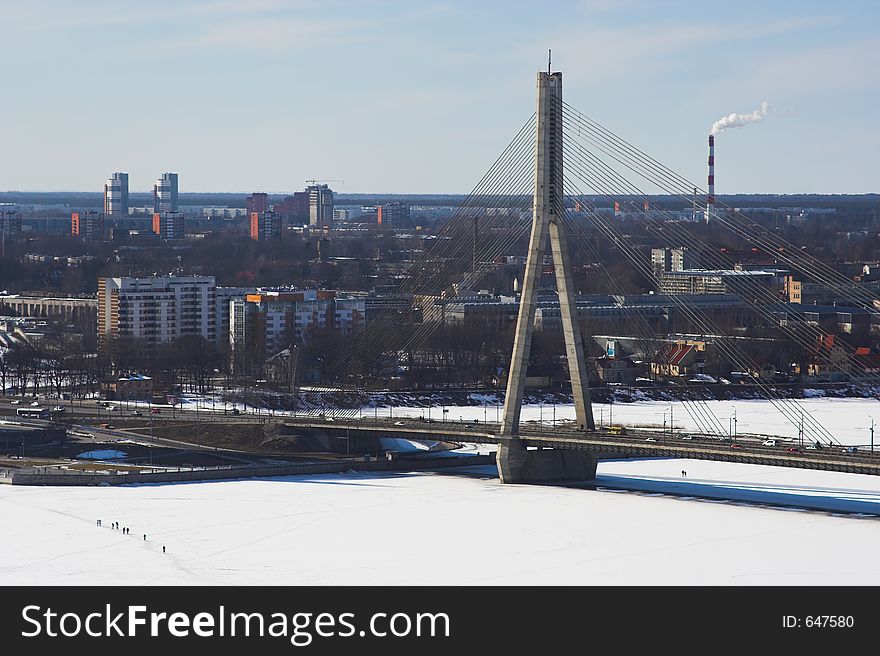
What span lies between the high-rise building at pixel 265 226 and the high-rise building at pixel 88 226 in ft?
29.2

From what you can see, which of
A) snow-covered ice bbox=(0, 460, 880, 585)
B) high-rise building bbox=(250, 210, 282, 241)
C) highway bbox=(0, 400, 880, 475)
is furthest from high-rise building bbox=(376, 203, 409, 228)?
snow-covered ice bbox=(0, 460, 880, 585)

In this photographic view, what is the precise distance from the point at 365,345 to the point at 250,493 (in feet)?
38.4

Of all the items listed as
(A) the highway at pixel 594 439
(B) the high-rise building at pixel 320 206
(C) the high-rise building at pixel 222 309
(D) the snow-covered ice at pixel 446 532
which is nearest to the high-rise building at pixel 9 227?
(B) the high-rise building at pixel 320 206

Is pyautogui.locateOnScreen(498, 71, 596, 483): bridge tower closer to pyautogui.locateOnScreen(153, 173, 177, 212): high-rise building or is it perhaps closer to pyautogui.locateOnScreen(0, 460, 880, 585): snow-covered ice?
pyautogui.locateOnScreen(0, 460, 880, 585): snow-covered ice

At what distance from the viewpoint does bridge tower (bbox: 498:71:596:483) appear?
28.9 m

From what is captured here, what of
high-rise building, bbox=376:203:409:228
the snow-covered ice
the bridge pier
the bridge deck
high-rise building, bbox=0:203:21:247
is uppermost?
high-rise building, bbox=376:203:409:228

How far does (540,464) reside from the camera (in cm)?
2958

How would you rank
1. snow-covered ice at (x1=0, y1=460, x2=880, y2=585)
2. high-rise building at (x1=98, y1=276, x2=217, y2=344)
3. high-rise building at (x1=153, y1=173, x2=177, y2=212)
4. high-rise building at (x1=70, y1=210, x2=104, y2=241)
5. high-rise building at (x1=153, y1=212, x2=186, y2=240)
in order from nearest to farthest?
snow-covered ice at (x1=0, y1=460, x2=880, y2=585) → high-rise building at (x1=98, y1=276, x2=217, y2=344) → high-rise building at (x1=70, y1=210, x2=104, y2=241) → high-rise building at (x1=153, y1=212, x2=186, y2=240) → high-rise building at (x1=153, y1=173, x2=177, y2=212)

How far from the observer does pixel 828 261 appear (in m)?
68.8

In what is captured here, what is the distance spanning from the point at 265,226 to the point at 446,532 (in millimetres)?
90309

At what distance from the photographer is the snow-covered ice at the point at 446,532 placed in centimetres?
2053

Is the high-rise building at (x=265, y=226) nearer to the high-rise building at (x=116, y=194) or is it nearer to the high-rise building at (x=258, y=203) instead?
the high-rise building at (x=258, y=203)

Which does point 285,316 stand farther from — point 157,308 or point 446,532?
point 446,532

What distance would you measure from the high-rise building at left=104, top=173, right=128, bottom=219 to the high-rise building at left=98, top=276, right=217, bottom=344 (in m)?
107
